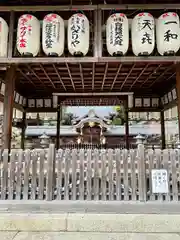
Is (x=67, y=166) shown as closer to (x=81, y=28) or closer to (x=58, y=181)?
(x=58, y=181)

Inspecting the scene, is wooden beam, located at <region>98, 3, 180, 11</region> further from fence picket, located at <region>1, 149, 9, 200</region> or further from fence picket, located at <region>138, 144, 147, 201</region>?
fence picket, located at <region>1, 149, 9, 200</region>

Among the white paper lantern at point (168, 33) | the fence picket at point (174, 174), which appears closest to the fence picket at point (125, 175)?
the fence picket at point (174, 174)

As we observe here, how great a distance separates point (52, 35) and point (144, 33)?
2483 millimetres

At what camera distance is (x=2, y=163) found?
5.11 m

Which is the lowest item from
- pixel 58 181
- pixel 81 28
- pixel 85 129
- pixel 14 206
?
pixel 14 206

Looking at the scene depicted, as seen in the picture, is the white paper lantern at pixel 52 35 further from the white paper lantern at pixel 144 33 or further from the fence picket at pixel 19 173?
the fence picket at pixel 19 173

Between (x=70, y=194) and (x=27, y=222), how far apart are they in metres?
1.03

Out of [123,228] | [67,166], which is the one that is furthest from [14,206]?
[123,228]

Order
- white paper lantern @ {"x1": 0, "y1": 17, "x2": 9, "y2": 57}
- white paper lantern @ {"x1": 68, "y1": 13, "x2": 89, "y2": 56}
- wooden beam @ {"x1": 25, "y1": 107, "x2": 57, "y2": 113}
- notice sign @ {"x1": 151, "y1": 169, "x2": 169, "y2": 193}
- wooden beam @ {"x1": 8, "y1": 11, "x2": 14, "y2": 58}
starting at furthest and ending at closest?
wooden beam @ {"x1": 25, "y1": 107, "x2": 57, "y2": 113} < wooden beam @ {"x1": 8, "y1": 11, "x2": 14, "y2": 58} < white paper lantern @ {"x1": 0, "y1": 17, "x2": 9, "y2": 57} < white paper lantern @ {"x1": 68, "y1": 13, "x2": 89, "y2": 56} < notice sign @ {"x1": 151, "y1": 169, "x2": 169, "y2": 193}

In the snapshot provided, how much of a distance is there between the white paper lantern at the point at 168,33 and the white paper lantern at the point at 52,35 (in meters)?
2.69

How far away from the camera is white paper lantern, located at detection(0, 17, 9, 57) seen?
653 cm

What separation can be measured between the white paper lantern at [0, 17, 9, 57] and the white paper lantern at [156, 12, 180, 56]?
4.31 meters

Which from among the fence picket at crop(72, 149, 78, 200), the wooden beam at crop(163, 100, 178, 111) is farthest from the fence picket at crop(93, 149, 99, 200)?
the wooden beam at crop(163, 100, 178, 111)

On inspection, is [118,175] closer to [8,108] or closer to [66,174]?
[66,174]
